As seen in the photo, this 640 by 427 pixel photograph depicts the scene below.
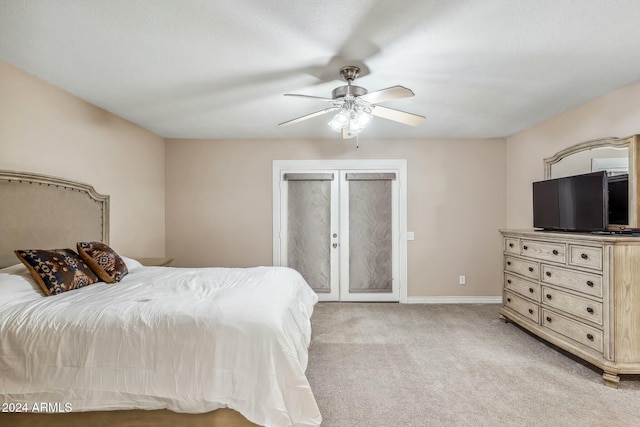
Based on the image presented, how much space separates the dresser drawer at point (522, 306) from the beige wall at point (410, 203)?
1.03 metres

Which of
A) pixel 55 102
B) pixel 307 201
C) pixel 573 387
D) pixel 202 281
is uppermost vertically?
pixel 55 102

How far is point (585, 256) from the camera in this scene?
8.70ft

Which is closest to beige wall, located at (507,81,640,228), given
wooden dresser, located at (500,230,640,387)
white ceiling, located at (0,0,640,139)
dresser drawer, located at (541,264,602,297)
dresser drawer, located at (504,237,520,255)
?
white ceiling, located at (0,0,640,139)

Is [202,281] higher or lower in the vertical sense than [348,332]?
higher

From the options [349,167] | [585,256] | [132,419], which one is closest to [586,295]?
[585,256]

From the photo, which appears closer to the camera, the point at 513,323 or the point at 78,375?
the point at 78,375

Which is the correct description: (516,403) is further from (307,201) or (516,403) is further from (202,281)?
(307,201)

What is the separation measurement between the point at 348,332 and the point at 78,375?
2.49m

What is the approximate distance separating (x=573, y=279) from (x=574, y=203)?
2.37 feet

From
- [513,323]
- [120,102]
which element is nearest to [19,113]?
[120,102]

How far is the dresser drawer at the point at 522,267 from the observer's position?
10.6 feet

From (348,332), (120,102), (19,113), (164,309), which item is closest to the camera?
(164,309)

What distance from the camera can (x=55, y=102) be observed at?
2.88 m

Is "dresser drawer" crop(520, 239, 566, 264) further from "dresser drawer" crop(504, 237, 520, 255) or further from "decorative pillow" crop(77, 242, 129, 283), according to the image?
"decorative pillow" crop(77, 242, 129, 283)
